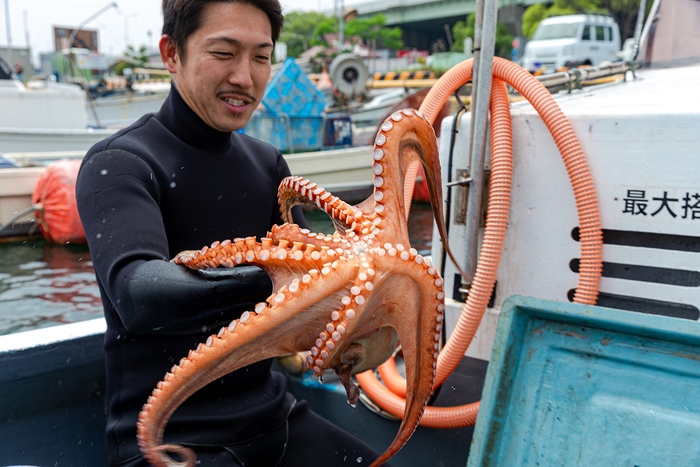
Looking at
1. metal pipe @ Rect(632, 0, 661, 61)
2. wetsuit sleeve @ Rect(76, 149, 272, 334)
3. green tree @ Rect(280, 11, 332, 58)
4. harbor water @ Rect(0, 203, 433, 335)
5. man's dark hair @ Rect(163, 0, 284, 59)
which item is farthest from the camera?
green tree @ Rect(280, 11, 332, 58)

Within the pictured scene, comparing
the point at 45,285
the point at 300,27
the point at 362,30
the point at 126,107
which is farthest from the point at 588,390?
the point at 300,27

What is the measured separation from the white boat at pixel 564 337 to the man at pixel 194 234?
0.67 meters

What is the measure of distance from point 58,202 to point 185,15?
933 cm

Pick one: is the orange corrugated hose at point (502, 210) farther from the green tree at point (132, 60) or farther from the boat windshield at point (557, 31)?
the green tree at point (132, 60)

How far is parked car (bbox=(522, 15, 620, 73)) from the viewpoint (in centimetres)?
2127

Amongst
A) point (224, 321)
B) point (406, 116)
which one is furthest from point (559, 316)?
point (224, 321)

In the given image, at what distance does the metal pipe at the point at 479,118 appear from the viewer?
2.25 meters

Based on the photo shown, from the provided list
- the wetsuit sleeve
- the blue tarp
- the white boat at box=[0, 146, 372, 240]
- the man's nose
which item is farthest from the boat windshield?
the wetsuit sleeve

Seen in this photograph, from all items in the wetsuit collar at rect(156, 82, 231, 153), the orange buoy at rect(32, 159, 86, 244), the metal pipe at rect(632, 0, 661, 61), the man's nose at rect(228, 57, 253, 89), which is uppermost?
the metal pipe at rect(632, 0, 661, 61)

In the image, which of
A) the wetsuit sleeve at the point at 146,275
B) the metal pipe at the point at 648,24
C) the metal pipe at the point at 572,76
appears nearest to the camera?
the wetsuit sleeve at the point at 146,275

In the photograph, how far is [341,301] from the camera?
4.35ft

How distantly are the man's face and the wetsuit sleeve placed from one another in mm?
426

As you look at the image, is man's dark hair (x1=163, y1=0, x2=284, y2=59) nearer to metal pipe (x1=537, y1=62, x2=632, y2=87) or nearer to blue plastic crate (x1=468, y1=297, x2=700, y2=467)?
blue plastic crate (x1=468, y1=297, x2=700, y2=467)

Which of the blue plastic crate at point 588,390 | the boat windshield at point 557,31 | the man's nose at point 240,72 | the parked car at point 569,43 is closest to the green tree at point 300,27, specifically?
the boat windshield at point 557,31
